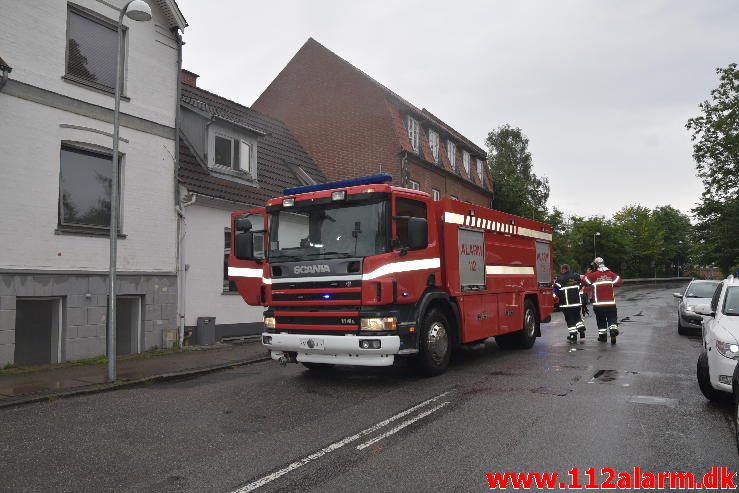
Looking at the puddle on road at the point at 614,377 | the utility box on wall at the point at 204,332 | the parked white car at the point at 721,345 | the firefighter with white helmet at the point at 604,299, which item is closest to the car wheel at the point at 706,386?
the parked white car at the point at 721,345

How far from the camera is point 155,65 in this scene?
41.8 feet

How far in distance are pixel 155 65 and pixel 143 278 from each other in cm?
490

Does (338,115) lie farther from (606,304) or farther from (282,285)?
(282,285)

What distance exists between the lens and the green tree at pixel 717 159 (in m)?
35.3

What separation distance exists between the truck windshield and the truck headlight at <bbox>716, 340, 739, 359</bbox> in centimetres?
399

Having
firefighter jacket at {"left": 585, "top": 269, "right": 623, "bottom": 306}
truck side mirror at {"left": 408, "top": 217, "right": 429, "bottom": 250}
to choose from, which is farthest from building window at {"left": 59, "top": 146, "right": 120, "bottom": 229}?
firefighter jacket at {"left": 585, "top": 269, "right": 623, "bottom": 306}

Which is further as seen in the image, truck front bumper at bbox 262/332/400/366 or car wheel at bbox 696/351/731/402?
truck front bumper at bbox 262/332/400/366

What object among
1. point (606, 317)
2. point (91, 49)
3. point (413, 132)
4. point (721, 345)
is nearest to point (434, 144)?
point (413, 132)

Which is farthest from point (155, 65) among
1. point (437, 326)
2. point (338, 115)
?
point (338, 115)

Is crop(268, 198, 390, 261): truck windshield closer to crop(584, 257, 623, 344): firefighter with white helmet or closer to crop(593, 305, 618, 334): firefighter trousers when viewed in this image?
crop(584, 257, 623, 344): firefighter with white helmet

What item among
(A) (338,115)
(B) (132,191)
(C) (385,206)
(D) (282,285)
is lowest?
A: (D) (282,285)

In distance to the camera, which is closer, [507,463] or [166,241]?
[507,463]

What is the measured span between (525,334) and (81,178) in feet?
31.5

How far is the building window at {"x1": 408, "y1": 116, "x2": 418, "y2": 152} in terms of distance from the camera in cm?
2591
